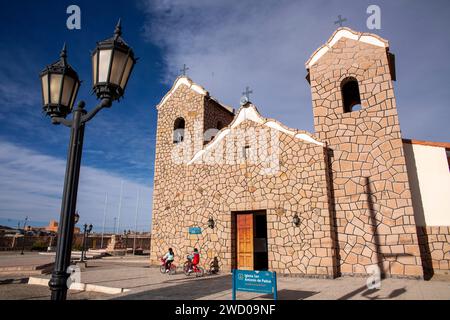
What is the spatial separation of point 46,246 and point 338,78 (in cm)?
3695

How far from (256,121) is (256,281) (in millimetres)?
8056

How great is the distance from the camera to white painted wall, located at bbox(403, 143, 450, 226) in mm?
9938

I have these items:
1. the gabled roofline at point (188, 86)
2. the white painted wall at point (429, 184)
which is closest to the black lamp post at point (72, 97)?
the white painted wall at point (429, 184)

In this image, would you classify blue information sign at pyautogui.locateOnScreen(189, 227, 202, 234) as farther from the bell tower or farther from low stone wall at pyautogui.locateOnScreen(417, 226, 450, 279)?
low stone wall at pyautogui.locateOnScreen(417, 226, 450, 279)

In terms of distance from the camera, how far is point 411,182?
10531mm

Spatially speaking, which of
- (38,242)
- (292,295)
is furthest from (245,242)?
(38,242)

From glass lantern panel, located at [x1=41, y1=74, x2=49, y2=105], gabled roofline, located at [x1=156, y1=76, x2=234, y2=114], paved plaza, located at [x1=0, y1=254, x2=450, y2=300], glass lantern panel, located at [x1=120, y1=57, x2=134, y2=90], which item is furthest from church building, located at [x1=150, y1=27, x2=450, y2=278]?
glass lantern panel, located at [x1=41, y1=74, x2=49, y2=105]

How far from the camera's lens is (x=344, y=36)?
39.5 ft

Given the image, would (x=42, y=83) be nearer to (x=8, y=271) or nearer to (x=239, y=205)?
(x=239, y=205)

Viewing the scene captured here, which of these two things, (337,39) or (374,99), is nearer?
(374,99)

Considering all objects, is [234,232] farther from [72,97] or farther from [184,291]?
[72,97]

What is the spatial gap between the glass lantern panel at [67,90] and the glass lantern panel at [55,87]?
0.20 feet

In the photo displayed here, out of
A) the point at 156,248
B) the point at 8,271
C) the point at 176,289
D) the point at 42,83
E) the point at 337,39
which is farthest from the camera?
the point at 156,248

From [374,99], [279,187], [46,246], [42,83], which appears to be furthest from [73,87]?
[46,246]
